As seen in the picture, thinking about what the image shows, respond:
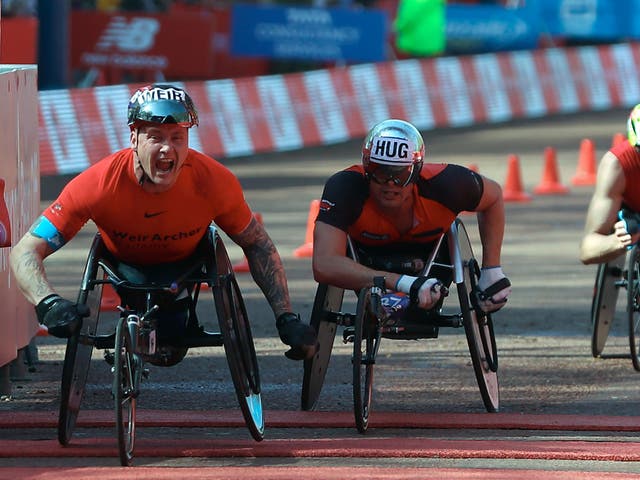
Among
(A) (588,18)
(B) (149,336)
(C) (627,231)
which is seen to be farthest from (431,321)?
(A) (588,18)

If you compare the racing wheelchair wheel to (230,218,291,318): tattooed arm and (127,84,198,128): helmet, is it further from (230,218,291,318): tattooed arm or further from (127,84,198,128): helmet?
(127,84,198,128): helmet

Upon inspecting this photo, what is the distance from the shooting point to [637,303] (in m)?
10.8

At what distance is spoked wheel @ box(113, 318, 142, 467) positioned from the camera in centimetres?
724

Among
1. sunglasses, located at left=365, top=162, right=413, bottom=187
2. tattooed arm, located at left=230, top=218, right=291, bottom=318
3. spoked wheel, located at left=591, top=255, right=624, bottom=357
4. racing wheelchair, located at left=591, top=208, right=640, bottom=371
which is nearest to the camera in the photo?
tattooed arm, located at left=230, top=218, right=291, bottom=318

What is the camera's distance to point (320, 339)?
30.5 feet

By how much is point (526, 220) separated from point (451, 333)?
21.2 feet

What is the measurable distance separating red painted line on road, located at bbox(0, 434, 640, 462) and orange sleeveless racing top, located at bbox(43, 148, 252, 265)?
93cm

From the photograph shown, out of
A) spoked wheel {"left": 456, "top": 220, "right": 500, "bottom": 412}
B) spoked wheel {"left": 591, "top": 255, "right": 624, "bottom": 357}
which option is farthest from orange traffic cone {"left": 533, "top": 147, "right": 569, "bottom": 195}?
spoked wheel {"left": 456, "top": 220, "right": 500, "bottom": 412}

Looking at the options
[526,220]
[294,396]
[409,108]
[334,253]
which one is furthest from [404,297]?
[409,108]

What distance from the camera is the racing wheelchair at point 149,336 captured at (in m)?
7.58

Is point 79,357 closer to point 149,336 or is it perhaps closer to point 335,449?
point 149,336

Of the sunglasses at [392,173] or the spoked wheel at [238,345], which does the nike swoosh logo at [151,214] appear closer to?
the spoked wheel at [238,345]

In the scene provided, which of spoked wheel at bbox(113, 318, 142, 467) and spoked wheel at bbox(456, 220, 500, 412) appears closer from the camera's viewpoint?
spoked wheel at bbox(113, 318, 142, 467)

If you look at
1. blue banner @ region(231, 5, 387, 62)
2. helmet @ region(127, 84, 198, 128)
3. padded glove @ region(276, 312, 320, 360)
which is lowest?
blue banner @ region(231, 5, 387, 62)
